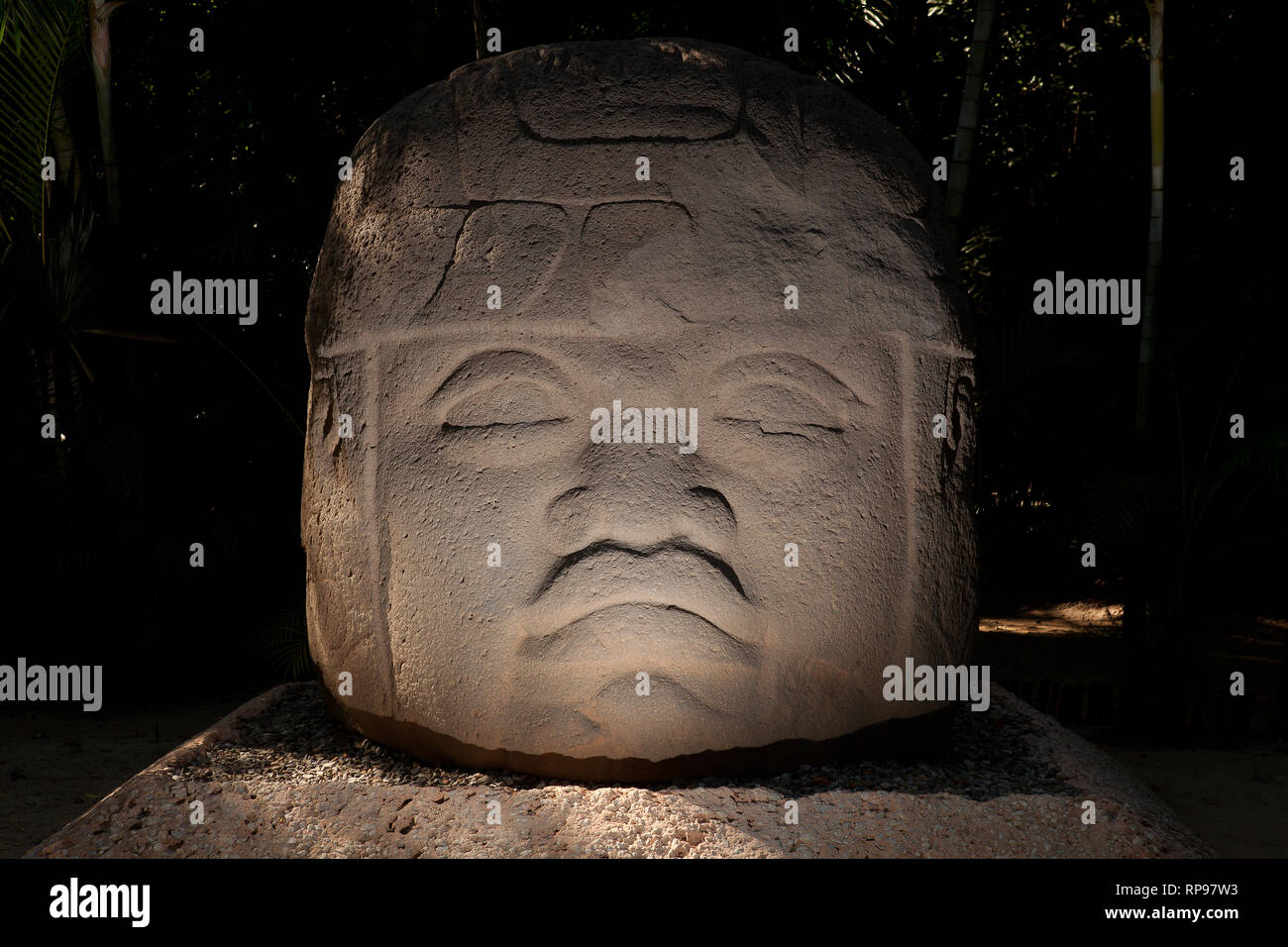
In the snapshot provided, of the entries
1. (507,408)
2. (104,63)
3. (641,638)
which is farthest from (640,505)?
(104,63)

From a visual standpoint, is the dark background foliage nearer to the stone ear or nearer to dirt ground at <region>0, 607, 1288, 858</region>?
dirt ground at <region>0, 607, 1288, 858</region>

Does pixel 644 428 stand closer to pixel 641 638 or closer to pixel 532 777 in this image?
pixel 641 638

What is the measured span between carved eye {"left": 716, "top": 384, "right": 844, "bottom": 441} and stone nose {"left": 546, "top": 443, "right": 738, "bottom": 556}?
0.51 ft

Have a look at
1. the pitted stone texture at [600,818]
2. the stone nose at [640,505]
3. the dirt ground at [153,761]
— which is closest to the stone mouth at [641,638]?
the stone nose at [640,505]

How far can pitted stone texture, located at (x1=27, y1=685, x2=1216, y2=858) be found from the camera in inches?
102

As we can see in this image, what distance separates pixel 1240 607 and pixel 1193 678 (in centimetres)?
296

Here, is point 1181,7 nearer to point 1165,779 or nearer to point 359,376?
point 1165,779

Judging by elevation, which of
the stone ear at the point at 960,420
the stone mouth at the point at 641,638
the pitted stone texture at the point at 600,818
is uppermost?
the stone ear at the point at 960,420

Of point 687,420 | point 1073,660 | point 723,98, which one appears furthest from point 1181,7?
point 687,420

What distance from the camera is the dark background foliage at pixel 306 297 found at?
16.3 ft

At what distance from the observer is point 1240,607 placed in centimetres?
765

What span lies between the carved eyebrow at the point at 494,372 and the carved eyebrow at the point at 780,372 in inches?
15.3

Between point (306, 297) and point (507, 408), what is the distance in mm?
3035

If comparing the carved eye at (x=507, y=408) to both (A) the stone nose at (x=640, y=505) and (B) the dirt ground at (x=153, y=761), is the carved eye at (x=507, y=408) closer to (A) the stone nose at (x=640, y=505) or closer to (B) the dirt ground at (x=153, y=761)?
(A) the stone nose at (x=640, y=505)
